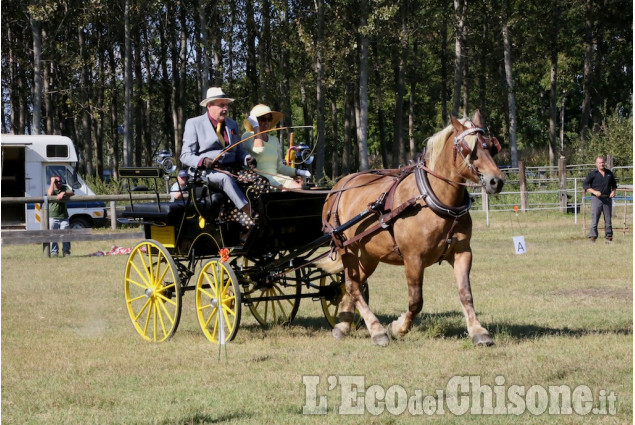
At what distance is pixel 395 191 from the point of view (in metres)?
9.03

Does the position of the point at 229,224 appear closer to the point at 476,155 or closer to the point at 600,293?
the point at 476,155

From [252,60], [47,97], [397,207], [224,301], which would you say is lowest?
[224,301]

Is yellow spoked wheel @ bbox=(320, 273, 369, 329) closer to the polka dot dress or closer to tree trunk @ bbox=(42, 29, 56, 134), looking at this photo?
the polka dot dress

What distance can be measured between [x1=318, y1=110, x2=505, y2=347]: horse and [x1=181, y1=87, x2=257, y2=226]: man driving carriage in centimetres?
98

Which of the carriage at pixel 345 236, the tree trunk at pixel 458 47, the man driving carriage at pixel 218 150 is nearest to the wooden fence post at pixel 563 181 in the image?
the tree trunk at pixel 458 47

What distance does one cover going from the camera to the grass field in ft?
21.3

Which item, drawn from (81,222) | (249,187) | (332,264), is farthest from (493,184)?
(81,222)

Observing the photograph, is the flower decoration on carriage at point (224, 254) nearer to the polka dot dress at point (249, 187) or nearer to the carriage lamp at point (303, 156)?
the polka dot dress at point (249, 187)

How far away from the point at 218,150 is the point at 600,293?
230 inches

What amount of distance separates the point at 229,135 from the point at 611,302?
516cm

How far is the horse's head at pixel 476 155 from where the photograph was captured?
811cm

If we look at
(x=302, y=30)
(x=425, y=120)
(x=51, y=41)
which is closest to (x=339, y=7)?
(x=302, y=30)

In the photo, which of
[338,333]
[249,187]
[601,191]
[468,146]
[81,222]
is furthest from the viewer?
[81,222]

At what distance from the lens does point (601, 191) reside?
21016mm
